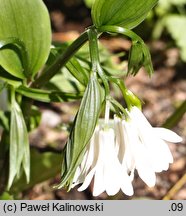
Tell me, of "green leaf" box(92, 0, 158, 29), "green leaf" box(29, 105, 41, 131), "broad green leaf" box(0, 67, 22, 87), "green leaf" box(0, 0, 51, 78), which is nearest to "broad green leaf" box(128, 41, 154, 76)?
"green leaf" box(92, 0, 158, 29)

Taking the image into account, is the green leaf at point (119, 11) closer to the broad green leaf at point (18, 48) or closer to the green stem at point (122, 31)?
the green stem at point (122, 31)

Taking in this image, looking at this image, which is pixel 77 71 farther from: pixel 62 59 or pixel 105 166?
pixel 105 166

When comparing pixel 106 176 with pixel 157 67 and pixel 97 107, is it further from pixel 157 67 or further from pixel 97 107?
pixel 157 67

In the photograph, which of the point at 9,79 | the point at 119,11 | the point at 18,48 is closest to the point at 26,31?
the point at 18,48

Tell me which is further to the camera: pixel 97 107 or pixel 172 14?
pixel 172 14

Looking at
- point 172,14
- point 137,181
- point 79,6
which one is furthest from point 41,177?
point 79,6

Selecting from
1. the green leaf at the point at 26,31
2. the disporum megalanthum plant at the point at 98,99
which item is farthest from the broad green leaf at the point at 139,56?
the green leaf at the point at 26,31
